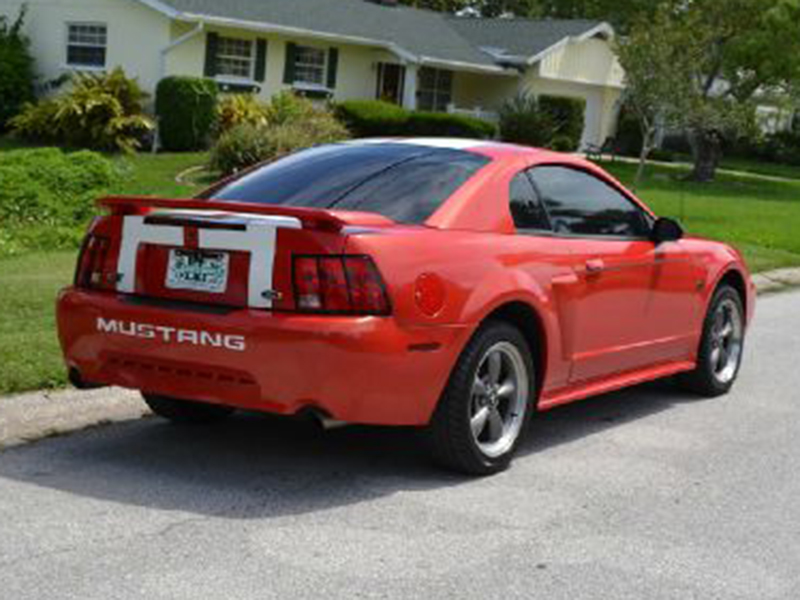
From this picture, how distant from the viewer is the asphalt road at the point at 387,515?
4496 millimetres

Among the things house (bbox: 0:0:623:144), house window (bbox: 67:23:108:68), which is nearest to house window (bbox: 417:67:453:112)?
house (bbox: 0:0:623:144)

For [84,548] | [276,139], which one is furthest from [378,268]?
[276,139]

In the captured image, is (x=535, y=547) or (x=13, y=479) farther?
(x=13, y=479)

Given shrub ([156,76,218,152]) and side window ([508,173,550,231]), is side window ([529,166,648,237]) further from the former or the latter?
shrub ([156,76,218,152])

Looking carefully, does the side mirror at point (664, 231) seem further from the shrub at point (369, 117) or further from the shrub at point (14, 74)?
the shrub at point (14, 74)

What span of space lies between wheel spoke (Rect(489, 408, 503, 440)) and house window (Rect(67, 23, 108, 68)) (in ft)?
83.3

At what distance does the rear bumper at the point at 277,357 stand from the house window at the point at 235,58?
81.9 ft

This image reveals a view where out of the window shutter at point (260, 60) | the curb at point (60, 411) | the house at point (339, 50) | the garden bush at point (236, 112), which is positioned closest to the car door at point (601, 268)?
the curb at point (60, 411)

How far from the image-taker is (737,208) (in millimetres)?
27344

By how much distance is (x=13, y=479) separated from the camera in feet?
18.0

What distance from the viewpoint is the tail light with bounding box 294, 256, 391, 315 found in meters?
5.32

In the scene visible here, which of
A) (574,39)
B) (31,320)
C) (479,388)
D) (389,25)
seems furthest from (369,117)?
(479,388)

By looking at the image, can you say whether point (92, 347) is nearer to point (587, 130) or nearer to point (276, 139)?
point (276, 139)

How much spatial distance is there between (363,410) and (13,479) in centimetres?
152
